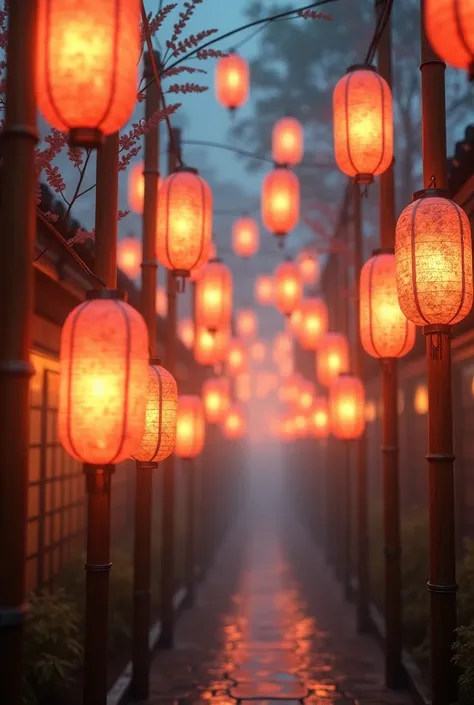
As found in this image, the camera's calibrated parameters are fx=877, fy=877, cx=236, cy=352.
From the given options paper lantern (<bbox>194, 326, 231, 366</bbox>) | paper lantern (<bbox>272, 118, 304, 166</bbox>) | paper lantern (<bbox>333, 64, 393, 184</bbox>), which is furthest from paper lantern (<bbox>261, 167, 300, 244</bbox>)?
paper lantern (<bbox>333, 64, 393, 184</bbox>)

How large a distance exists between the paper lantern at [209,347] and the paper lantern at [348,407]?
3.24 meters

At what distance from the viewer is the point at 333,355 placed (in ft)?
61.8

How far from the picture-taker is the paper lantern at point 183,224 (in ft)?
30.9

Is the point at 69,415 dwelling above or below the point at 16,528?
above

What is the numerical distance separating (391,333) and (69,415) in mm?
4857

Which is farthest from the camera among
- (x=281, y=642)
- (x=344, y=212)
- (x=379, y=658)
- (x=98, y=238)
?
(x=344, y=212)

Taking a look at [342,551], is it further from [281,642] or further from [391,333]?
[391,333]

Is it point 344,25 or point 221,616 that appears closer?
point 221,616

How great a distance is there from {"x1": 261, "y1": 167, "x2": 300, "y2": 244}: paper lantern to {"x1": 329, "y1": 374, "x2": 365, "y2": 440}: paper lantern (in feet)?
8.80

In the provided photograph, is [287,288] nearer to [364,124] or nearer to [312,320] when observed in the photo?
[312,320]

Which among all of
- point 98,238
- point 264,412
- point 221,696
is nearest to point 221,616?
point 221,696

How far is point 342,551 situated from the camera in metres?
20.0

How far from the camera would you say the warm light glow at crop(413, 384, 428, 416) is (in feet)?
54.8

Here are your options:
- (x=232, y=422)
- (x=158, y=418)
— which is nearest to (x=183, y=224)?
(x=158, y=418)
